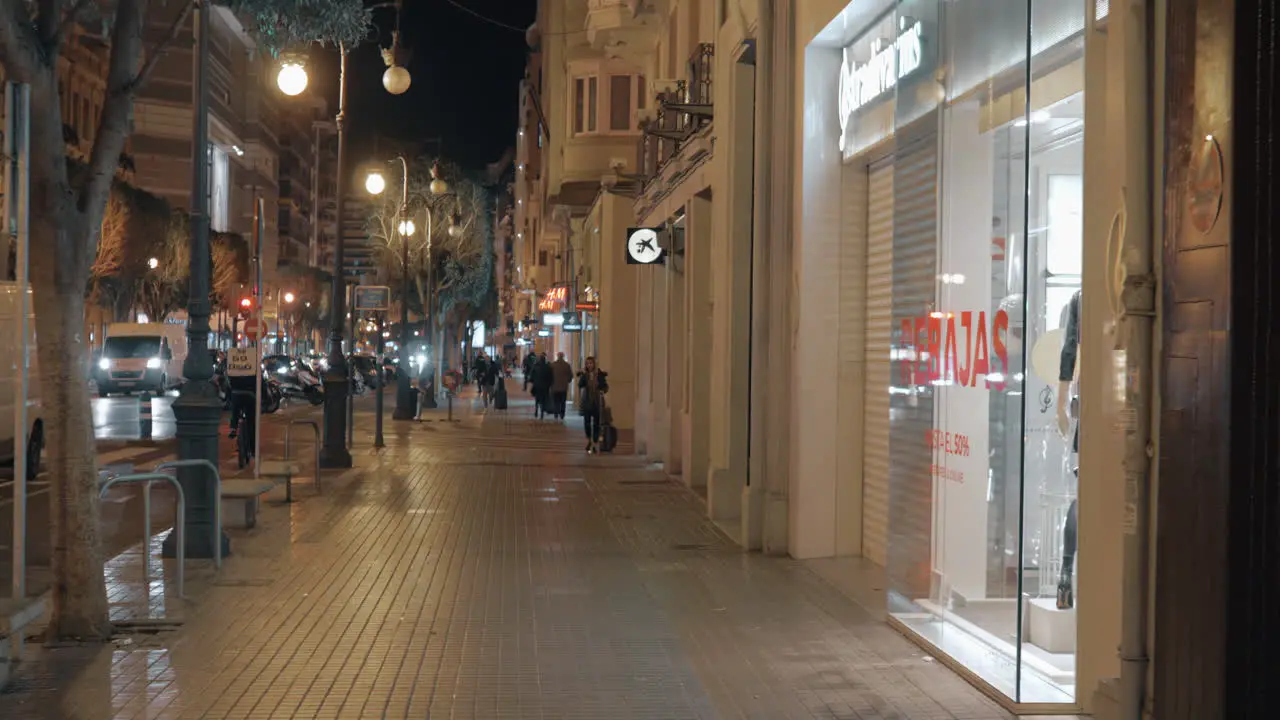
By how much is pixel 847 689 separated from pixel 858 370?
18.0ft

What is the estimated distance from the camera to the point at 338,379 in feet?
75.7

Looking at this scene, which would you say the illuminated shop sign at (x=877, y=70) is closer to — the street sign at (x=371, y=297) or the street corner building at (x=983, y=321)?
the street corner building at (x=983, y=321)

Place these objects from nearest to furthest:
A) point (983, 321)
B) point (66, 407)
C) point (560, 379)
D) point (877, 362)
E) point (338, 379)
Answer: point (983, 321), point (66, 407), point (877, 362), point (338, 379), point (560, 379)

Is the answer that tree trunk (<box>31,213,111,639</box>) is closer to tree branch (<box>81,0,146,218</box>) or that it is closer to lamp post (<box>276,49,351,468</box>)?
tree branch (<box>81,0,146,218</box>)

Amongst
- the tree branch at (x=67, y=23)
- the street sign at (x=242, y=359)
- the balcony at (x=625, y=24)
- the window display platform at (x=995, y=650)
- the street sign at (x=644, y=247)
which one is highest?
the balcony at (x=625, y=24)

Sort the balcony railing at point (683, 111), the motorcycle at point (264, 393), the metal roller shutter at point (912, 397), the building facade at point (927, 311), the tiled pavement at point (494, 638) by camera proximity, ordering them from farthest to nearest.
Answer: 1. the motorcycle at point (264, 393)
2. the balcony railing at point (683, 111)
3. the metal roller shutter at point (912, 397)
4. the tiled pavement at point (494, 638)
5. the building facade at point (927, 311)

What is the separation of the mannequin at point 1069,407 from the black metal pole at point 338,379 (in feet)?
52.3

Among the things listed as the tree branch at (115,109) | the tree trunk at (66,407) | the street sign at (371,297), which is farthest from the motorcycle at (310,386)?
the tree trunk at (66,407)

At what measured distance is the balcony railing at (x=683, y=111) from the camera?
1950 centimetres

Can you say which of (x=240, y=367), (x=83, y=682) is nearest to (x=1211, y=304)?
(x=83, y=682)

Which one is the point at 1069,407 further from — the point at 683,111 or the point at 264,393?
the point at 264,393

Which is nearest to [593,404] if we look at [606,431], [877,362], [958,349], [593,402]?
[593,402]

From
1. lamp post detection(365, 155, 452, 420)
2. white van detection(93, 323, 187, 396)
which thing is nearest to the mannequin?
lamp post detection(365, 155, 452, 420)

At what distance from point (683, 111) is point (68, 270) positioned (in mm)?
11602
